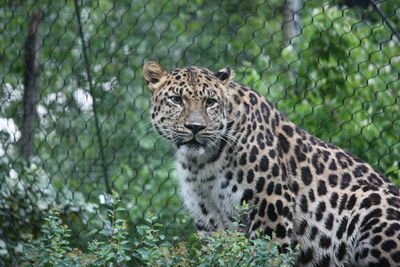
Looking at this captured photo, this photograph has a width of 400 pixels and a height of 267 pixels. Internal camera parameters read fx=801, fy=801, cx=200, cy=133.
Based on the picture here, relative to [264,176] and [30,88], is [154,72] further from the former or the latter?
[30,88]

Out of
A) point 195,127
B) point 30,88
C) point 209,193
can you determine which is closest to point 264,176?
point 209,193

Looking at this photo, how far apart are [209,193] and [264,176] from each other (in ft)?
1.21

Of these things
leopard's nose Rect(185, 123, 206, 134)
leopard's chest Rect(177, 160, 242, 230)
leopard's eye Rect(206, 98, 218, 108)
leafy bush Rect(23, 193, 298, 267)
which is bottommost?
leafy bush Rect(23, 193, 298, 267)

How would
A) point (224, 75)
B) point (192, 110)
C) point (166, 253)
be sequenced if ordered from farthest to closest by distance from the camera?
point (224, 75)
point (192, 110)
point (166, 253)

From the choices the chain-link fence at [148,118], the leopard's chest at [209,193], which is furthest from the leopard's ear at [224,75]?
the chain-link fence at [148,118]

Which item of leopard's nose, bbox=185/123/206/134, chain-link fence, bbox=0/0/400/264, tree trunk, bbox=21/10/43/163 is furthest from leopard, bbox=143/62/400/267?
tree trunk, bbox=21/10/43/163

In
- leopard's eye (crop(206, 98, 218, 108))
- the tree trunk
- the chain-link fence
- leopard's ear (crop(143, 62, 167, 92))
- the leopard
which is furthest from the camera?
the tree trunk

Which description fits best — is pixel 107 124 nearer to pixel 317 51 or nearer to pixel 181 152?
pixel 317 51

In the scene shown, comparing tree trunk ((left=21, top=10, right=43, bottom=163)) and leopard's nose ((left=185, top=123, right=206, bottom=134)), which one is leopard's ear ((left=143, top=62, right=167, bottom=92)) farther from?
tree trunk ((left=21, top=10, right=43, bottom=163))

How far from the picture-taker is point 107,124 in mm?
8875

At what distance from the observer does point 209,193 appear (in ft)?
16.1

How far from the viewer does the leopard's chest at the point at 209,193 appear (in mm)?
4816

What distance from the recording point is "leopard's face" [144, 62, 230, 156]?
15.9ft

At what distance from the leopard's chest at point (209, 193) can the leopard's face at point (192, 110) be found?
13 cm
